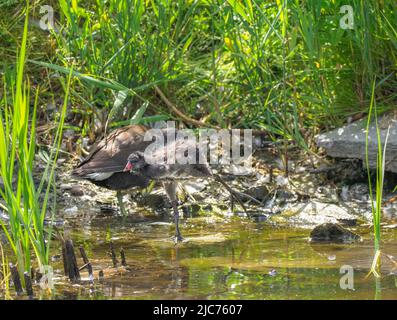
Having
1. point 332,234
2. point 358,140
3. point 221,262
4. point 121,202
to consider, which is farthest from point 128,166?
point 358,140

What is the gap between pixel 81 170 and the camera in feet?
20.4

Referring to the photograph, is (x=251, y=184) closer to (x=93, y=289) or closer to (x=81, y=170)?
(x=81, y=170)

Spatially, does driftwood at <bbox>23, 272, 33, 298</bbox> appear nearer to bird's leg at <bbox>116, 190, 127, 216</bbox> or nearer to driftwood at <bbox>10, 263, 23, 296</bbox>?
driftwood at <bbox>10, 263, 23, 296</bbox>

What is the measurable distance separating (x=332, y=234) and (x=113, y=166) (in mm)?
1618

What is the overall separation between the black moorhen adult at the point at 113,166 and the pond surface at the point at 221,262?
235 millimetres

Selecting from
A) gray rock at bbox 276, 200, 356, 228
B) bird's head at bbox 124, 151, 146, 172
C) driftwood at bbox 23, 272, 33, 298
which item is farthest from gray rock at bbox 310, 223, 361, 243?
driftwood at bbox 23, 272, 33, 298

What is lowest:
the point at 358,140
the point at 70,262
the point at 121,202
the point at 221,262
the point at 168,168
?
the point at 221,262

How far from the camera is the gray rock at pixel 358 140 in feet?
19.9

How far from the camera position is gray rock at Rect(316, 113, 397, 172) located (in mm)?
6055

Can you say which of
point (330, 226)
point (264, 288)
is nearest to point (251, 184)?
point (330, 226)

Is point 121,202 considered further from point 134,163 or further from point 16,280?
point 16,280

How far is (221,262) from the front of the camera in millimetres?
4934

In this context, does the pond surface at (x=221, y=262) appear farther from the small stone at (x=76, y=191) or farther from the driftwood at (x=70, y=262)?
the small stone at (x=76, y=191)

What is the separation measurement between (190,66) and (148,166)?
1049 mm
